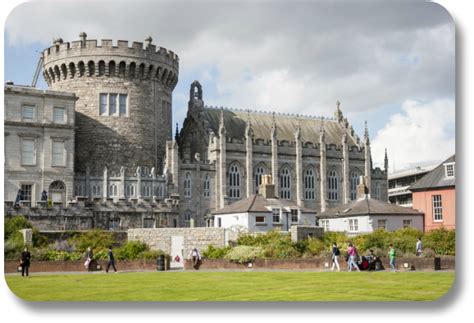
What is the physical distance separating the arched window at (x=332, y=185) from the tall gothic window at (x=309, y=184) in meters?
1.51

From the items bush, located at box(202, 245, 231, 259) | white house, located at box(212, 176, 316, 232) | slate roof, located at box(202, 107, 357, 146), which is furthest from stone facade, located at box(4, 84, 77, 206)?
bush, located at box(202, 245, 231, 259)

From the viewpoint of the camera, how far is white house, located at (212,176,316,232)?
39344 mm

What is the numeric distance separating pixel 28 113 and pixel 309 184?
2226 centimetres

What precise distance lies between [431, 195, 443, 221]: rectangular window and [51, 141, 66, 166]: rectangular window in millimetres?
21789

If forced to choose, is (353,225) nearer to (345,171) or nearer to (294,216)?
(294,216)

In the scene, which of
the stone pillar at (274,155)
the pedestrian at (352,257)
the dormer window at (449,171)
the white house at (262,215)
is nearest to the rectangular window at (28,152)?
the white house at (262,215)

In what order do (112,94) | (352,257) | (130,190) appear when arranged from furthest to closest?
(112,94) → (130,190) → (352,257)

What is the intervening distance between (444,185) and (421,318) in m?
13.2

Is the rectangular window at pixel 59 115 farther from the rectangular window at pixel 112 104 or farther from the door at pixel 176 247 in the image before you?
the door at pixel 176 247

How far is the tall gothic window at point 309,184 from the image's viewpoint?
189 feet

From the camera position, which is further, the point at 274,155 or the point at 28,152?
the point at 274,155

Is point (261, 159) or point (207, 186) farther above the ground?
point (261, 159)

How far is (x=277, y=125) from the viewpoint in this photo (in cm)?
6041

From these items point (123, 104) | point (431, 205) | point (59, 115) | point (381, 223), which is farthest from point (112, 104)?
point (431, 205)
